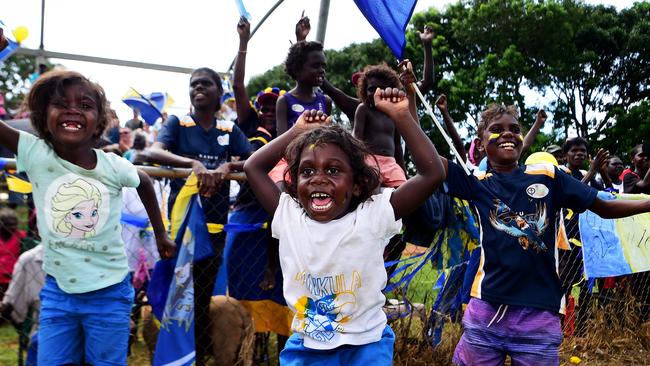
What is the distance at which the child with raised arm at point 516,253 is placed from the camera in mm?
2721

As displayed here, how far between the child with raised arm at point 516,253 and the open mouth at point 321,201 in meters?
0.90

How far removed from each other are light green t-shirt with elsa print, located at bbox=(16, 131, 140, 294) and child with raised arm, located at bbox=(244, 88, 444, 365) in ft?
2.80

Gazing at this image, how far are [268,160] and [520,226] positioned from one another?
1.29 m

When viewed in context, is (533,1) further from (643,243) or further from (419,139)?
(419,139)

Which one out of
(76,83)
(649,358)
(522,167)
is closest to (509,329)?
(522,167)

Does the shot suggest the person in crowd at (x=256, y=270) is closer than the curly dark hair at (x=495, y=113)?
No

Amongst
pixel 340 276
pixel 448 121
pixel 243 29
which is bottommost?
pixel 340 276

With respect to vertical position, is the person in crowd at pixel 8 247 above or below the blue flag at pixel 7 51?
below

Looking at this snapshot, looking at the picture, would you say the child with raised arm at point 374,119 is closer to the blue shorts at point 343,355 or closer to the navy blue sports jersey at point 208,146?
the navy blue sports jersey at point 208,146

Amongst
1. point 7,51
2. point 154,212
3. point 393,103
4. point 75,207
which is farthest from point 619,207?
point 7,51

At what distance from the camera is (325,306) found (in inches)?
87.4

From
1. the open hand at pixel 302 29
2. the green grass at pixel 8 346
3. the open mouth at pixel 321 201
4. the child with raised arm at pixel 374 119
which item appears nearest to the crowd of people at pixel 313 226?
the open mouth at pixel 321 201

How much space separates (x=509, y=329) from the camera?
2.73 meters

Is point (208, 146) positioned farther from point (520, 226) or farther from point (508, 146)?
point (520, 226)
